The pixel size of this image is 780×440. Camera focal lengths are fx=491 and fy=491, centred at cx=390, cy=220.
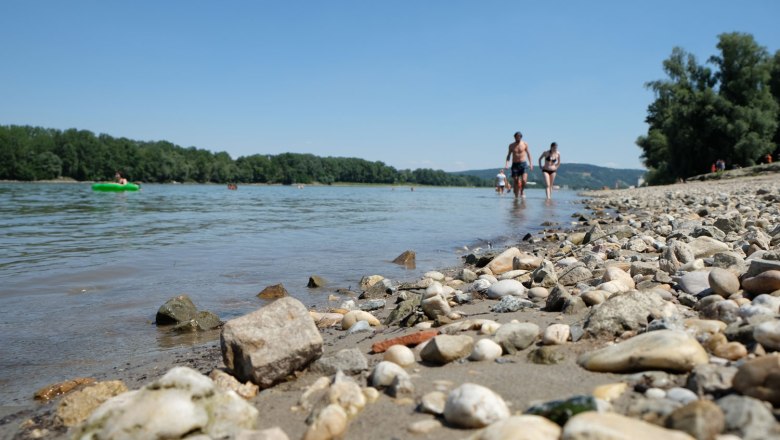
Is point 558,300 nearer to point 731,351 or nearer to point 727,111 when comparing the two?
point 731,351

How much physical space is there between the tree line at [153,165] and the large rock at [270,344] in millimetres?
109498

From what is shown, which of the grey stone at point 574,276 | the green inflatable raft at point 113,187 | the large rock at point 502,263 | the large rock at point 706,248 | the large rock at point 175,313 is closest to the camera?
the large rock at point 175,313

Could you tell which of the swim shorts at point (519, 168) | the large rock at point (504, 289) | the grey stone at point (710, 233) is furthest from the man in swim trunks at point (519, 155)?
the large rock at point (504, 289)

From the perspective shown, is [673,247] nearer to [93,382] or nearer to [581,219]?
[93,382]

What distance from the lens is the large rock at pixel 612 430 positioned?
1.29m

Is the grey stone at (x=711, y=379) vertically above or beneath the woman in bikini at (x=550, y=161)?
beneath

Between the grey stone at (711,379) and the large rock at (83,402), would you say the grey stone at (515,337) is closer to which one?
the grey stone at (711,379)

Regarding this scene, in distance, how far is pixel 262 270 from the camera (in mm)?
6629

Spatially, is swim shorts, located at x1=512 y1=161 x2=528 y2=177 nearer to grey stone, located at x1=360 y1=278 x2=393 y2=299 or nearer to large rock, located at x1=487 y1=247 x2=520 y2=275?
large rock, located at x1=487 y1=247 x2=520 y2=275

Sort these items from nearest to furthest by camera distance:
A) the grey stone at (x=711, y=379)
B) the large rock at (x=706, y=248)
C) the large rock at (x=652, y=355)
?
the grey stone at (x=711, y=379), the large rock at (x=652, y=355), the large rock at (x=706, y=248)

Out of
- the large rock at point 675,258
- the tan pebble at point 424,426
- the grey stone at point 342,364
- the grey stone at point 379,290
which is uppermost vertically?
the large rock at point 675,258

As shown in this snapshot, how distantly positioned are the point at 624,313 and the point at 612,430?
1.37 metres

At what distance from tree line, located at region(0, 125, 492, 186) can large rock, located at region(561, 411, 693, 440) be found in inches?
4376

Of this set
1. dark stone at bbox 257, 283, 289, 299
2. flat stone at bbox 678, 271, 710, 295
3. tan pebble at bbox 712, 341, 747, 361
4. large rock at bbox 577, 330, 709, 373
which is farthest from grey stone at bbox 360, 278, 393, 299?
tan pebble at bbox 712, 341, 747, 361
